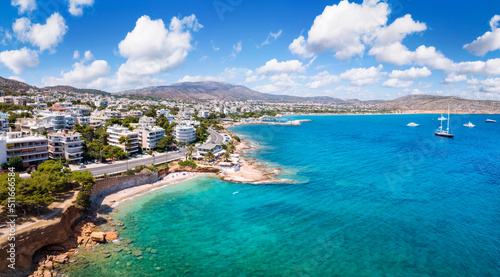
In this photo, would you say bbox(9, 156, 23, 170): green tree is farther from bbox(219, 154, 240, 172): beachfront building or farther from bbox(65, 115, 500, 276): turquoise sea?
bbox(219, 154, 240, 172): beachfront building

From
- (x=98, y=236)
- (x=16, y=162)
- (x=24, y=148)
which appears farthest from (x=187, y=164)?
(x=98, y=236)

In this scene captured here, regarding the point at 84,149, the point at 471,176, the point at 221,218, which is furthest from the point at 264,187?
the point at 471,176

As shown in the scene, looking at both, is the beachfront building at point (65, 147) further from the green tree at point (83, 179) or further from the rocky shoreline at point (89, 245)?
the green tree at point (83, 179)

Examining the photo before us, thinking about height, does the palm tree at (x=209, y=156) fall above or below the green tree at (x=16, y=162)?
below

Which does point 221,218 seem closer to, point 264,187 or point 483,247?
point 264,187

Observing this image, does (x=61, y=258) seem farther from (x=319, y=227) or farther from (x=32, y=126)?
(x=32, y=126)

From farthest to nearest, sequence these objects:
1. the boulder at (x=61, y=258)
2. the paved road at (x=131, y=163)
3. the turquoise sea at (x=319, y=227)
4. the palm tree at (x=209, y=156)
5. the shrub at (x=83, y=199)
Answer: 1. the palm tree at (x=209, y=156)
2. the paved road at (x=131, y=163)
3. the shrub at (x=83, y=199)
4. the turquoise sea at (x=319, y=227)
5. the boulder at (x=61, y=258)

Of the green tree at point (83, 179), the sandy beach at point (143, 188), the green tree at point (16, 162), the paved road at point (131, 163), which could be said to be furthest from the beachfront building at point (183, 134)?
the green tree at point (83, 179)
